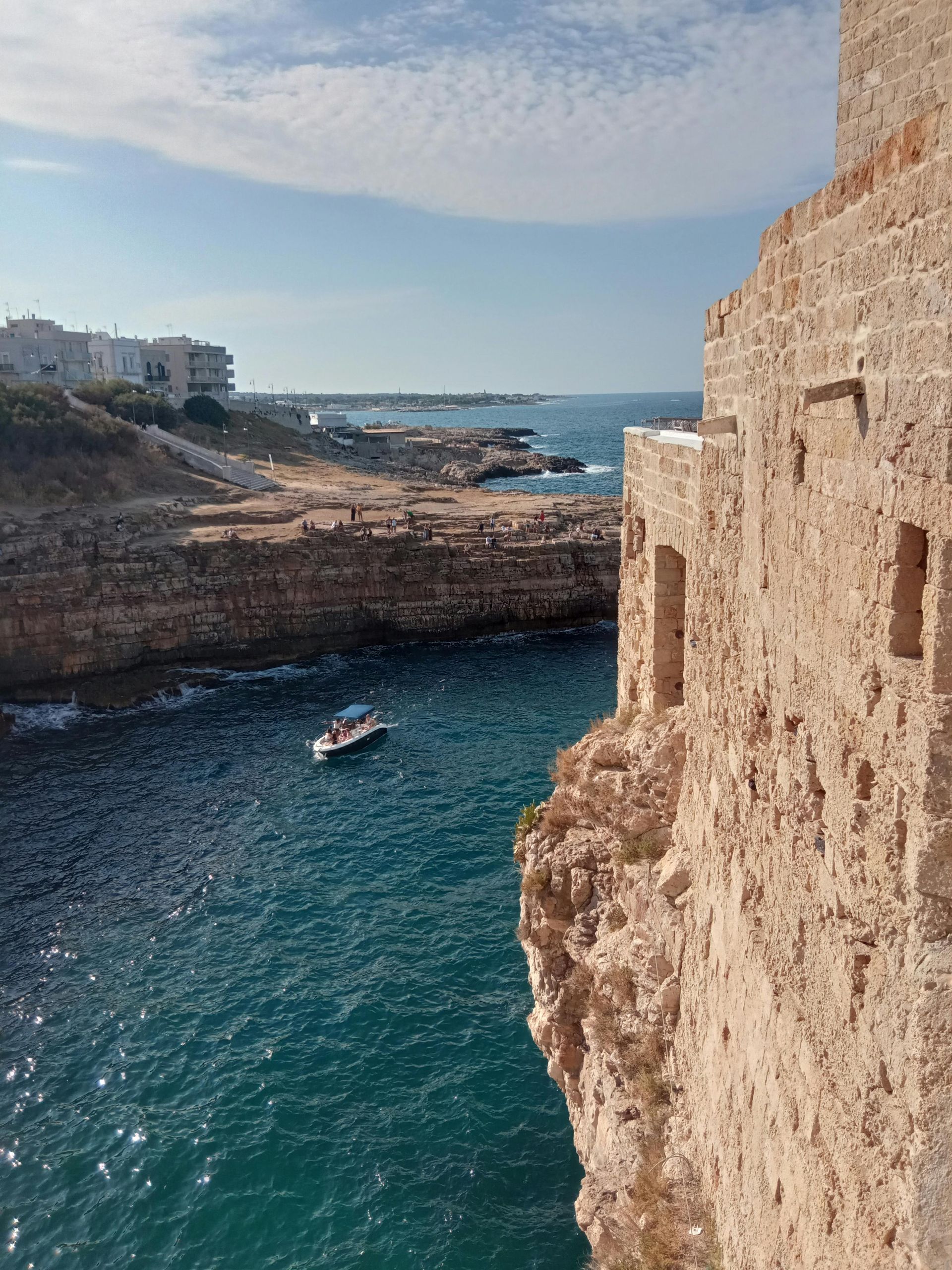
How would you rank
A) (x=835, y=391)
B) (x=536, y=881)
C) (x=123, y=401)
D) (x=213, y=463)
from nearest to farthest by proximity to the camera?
(x=835, y=391), (x=536, y=881), (x=213, y=463), (x=123, y=401)

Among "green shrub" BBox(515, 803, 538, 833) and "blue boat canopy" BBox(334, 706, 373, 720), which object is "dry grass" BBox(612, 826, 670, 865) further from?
"blue boat canopy" BBox(334, 706, 373, 720)

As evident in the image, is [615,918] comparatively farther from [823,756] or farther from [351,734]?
[351,734]

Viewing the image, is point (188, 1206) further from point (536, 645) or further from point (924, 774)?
point (536, 645)

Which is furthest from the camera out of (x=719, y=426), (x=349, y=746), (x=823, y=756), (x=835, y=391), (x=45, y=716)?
(x=45, y=716)

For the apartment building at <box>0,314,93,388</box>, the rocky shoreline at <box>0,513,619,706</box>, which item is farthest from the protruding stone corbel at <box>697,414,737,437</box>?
the apartment building at <box>0,314,93,388</box>

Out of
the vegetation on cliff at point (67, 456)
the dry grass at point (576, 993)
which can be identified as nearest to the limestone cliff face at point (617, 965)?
the dry grass at point (576, 993)

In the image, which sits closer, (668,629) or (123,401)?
(668,629)

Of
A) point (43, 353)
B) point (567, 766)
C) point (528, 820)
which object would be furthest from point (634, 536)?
point (43, 353)

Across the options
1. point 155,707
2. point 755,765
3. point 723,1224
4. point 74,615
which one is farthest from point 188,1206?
point 74,615
